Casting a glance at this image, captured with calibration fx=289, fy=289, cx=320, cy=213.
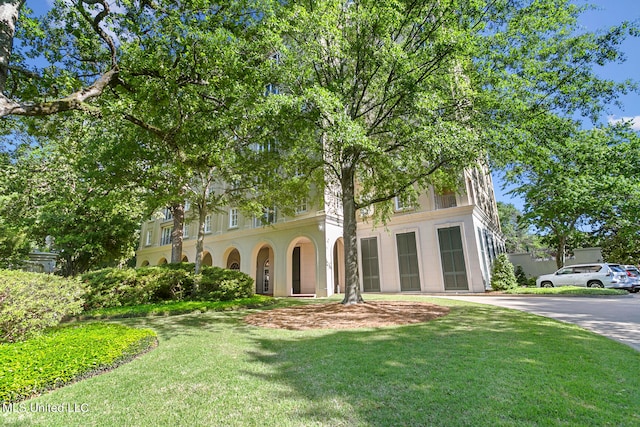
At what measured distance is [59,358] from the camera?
13.2ft

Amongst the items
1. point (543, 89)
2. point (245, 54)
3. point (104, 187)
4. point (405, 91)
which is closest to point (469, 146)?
point (405, 91)

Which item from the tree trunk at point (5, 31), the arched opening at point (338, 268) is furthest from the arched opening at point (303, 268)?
the tree trunk at point (5, 31)

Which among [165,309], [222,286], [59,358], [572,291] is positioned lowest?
[572,291]

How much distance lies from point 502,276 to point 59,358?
18.6 metres

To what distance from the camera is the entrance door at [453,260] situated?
16.1 metres

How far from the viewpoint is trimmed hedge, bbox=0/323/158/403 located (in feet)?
11.3

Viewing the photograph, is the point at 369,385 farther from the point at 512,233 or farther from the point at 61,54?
the point at 512,233

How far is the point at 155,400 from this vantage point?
3.20 metres

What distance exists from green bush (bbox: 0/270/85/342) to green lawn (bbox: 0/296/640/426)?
2034mm

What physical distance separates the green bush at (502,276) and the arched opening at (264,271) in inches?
616

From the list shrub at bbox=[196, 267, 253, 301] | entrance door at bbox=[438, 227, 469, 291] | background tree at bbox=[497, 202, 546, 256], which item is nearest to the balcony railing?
entrance door at bbox=[438, 227, 469, 291]

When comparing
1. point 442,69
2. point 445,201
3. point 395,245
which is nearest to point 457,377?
point 442,69

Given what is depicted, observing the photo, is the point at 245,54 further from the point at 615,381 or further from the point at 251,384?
the point at 615,381

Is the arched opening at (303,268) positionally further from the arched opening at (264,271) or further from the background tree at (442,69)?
the background tree at (442,69)
